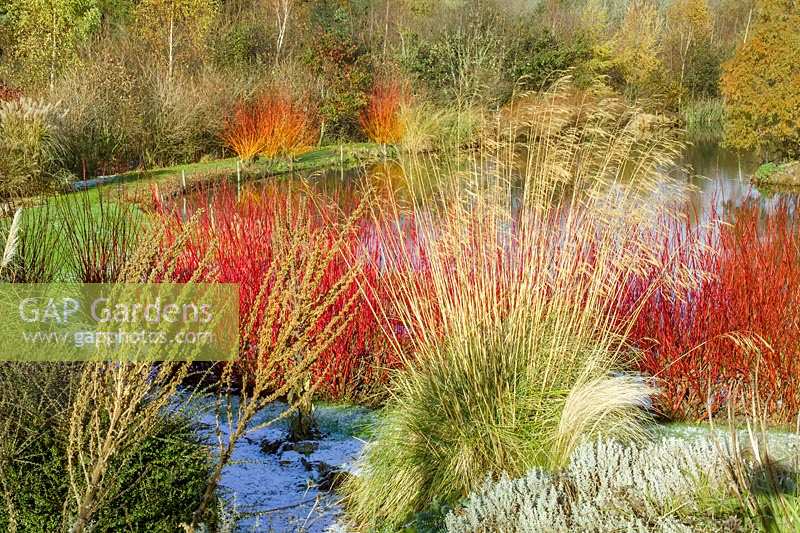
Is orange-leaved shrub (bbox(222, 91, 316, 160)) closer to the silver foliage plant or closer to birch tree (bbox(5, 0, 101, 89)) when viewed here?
birch tree (bbox(5, 0, 101, 89))

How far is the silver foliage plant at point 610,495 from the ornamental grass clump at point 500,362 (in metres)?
0.34

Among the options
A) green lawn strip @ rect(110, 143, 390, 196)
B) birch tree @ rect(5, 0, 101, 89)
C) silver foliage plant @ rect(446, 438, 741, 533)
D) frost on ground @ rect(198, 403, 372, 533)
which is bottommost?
frost on ground @ rect(198, 403, 372, 533)

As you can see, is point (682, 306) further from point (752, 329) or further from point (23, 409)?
point (23, 409)

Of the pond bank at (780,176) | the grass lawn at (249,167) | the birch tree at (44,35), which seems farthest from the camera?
the pond bank at (780,176)

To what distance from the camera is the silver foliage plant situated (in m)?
2.53

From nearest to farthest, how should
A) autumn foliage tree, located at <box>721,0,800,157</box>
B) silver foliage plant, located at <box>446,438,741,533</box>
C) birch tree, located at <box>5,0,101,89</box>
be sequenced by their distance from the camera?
silver foliage plant, located at <box>446,438,741,533</box>, birch tree, located at <box>5,0,101,89</box>, autumn foliage tree, located at <box>721,0,800,157</box>

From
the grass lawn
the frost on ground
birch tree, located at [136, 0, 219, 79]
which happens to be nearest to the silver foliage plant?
→ the frost on ground

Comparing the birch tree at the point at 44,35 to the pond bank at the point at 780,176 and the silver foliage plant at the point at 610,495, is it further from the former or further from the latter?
the pond bank at the point at 780,176

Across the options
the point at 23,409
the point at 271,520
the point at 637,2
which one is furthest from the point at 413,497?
the point at 637,2

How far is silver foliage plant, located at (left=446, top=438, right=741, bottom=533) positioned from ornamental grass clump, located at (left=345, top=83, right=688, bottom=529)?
34cm

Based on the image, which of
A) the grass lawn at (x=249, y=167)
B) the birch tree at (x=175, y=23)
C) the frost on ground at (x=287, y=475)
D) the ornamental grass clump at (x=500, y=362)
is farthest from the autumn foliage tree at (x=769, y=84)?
the frost on ground at (x=287, y=475)

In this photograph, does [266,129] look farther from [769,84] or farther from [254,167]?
[769,84]

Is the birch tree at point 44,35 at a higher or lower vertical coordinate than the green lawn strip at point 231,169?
higher

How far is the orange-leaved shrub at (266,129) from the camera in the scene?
1489 cm
